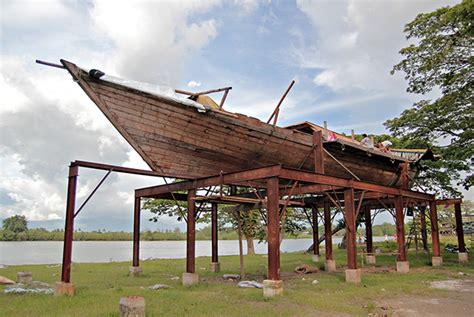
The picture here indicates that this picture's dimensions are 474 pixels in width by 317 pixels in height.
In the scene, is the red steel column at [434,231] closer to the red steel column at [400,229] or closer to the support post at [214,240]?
the red steel column at [400,229]

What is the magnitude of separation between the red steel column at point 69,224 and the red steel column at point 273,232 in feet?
16.1

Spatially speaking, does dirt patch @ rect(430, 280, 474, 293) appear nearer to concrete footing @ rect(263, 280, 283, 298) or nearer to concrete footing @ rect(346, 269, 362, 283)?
concrete footing @ rect(346, 269, 362, 283)

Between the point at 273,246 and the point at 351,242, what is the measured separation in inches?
147

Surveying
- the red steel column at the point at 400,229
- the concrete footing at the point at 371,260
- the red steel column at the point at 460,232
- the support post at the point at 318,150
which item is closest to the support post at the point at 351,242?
the support post at the point at 318,150

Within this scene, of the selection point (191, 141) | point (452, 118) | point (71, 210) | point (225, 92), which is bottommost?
point (71, 210)

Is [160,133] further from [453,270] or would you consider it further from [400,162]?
[453,270]

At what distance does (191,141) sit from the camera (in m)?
10.8

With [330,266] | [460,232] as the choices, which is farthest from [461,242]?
[330,266]

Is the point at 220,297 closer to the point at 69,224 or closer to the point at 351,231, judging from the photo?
the point at 69,224

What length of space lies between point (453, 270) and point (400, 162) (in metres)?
4.65

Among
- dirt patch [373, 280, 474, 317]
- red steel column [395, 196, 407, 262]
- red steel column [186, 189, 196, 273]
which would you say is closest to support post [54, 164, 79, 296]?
red steel column [186, 189, 196, 273]

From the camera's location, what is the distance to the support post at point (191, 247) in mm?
11469

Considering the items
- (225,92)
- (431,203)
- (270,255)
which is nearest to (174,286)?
(270,255)

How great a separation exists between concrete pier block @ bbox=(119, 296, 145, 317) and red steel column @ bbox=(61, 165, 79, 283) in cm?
372
